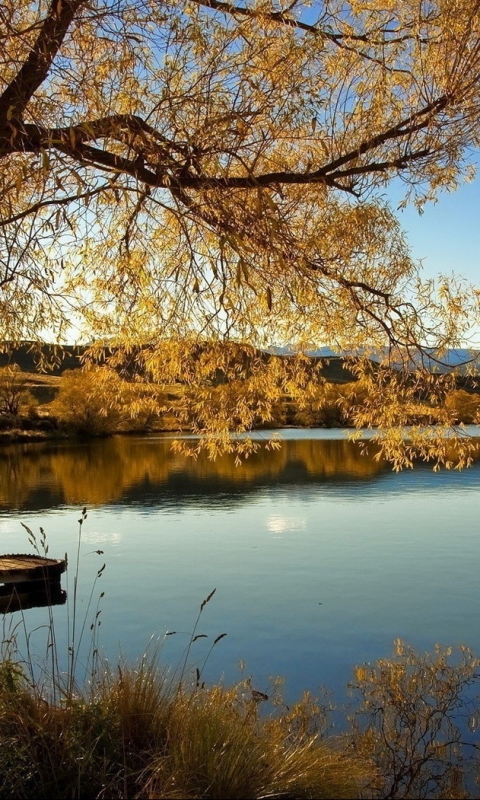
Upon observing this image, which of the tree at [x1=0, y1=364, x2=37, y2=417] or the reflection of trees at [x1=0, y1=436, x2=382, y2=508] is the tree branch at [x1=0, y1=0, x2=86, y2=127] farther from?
the tree at [x1=0, y1=364, x2=37, y2=417]

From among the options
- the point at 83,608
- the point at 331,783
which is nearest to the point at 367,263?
the point at 331,783

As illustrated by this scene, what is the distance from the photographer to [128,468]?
30531 millimetres

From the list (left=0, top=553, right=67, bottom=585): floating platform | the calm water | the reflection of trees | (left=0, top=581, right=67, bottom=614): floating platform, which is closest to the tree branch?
the calm water

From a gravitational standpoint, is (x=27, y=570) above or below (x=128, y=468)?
below

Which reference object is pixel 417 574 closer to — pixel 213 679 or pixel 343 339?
pixel 213 679

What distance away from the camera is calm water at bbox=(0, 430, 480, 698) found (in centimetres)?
941

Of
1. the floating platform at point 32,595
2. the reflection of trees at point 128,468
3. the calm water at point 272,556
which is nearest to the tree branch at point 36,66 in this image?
the calm water at point 272,556

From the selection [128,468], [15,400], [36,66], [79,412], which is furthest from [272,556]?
[15,400]

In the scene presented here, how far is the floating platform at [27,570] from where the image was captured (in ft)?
39.0

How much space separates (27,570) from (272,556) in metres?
4.70

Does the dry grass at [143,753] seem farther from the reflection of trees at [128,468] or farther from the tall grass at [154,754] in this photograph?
the reflection of trees at [128,468]

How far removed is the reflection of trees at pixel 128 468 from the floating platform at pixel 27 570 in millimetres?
8758

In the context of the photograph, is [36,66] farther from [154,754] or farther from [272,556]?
[272,556]

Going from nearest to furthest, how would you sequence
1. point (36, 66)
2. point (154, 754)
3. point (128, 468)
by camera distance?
point (154, 754)
point (36, 66)
point (128, 468)
